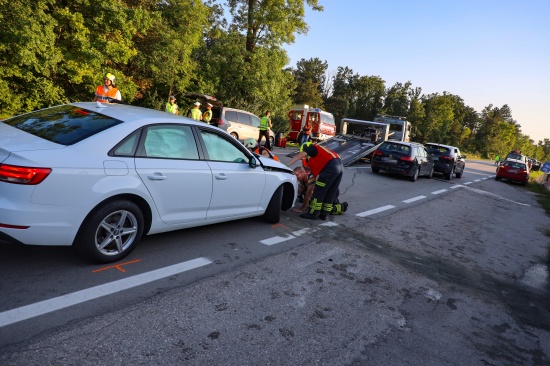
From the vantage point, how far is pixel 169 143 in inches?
166

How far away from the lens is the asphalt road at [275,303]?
2.65 m

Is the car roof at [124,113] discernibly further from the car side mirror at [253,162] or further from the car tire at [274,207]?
the car tire at [274,207]

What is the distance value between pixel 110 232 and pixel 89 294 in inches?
26.9

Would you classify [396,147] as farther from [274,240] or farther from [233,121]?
[274,240]

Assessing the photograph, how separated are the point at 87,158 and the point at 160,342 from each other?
178 centimetres

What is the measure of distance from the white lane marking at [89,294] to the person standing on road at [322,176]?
9.63ft

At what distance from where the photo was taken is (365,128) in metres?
20.7

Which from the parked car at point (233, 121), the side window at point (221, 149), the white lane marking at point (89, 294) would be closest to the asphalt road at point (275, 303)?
the white lane marking at point (89, 294)

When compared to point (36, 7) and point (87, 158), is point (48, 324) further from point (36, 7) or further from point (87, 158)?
point (36, 7)

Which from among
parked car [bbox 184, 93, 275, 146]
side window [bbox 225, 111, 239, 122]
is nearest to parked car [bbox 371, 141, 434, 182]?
parked car [bbox 184, 93, 275, 146]

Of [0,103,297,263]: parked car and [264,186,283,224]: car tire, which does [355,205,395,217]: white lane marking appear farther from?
[0,103,297,263]: parked car

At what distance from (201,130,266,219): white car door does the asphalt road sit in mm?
402

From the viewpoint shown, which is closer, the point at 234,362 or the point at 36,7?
the point at 234,362

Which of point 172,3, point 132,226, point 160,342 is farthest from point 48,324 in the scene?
point 172,3
